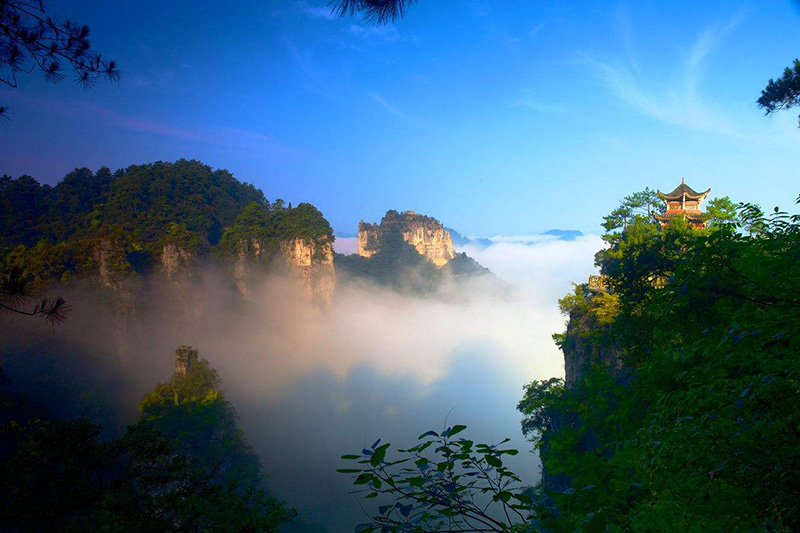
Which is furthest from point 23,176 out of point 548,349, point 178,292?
point 548,349

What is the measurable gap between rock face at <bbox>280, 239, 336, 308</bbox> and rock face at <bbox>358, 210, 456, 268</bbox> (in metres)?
41.5

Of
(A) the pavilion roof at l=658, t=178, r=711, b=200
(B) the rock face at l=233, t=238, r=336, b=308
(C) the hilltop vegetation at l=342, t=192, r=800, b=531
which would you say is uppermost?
(A) the pavilion roof at l=658, t=178, r=711, b=200

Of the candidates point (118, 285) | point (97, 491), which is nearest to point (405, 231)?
point (118, 285)

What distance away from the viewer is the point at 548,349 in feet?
316

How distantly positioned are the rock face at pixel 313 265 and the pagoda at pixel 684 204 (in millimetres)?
42688

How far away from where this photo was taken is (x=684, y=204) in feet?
79.6

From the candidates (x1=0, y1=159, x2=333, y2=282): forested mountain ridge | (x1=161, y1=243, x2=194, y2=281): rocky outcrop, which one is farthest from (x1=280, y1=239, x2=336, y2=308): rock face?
(x1=161, y1=243, x2=194, y2=281): rocky outcrop

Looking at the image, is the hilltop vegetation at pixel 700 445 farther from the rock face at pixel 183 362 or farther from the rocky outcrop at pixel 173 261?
the rocky outcrop at pixel 173 261

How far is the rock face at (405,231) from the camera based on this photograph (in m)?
100

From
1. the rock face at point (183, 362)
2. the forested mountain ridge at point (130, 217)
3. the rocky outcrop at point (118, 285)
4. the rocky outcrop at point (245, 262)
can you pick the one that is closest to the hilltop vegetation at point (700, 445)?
the rock face at point (183, 362)

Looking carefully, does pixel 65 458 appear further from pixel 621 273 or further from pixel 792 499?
pixel 621 273

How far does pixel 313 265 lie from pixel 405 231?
4499cm

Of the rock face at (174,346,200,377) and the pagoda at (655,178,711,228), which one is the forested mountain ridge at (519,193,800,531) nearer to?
Result: the pagoda at (655,178,711,228)

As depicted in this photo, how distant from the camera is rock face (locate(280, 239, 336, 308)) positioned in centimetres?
5622
